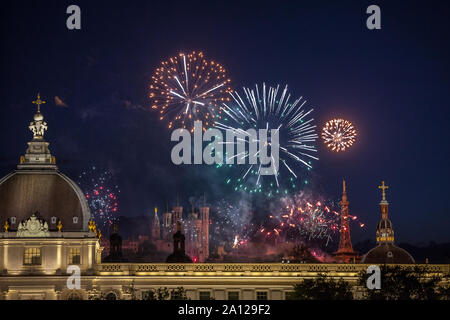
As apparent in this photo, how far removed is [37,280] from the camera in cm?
13675

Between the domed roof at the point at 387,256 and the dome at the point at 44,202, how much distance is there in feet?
108

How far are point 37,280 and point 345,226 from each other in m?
60.6

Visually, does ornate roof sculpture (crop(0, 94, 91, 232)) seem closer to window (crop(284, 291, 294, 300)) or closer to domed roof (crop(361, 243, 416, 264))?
window (crop(284, 291, 294, 300))

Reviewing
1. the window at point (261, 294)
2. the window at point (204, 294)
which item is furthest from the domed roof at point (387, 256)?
the window at point (204, 294)

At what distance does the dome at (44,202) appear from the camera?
5453 inches

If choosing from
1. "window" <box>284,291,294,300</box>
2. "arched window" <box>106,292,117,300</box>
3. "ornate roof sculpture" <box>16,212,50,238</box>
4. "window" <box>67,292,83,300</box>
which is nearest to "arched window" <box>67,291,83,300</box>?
"window" <box>67,292,83,300</box>

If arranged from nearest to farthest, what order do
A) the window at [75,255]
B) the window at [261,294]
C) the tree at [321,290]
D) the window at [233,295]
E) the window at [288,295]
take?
the tree at [321,290] < the window at [288,295] < the window at [75,255] < the window at [233,295] < the window at [261,294]

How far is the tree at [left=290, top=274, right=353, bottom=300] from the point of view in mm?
126312

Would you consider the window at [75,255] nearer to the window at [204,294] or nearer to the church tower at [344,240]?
the window at [204,294]

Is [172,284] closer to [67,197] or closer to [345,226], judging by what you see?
[67,197]

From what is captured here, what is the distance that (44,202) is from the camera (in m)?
139

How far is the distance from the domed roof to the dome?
3296 cm
